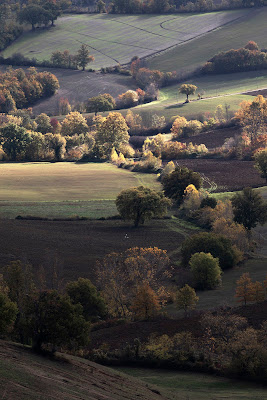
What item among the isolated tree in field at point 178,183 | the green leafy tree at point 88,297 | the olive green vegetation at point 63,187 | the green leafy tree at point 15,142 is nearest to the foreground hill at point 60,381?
the green leafy tree at point 88,297

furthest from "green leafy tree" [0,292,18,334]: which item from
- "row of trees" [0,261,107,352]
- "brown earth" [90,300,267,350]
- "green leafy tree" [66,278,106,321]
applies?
"green leafy tree" [66,278,106,321]

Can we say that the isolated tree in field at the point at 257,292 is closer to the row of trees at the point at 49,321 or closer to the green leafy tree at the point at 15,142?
the row of trees at the point at 49,321

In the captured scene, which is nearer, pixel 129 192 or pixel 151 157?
pixel 129 192

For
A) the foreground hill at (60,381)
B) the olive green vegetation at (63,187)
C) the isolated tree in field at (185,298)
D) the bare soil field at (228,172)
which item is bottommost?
the olive green vegetation at (63,187)

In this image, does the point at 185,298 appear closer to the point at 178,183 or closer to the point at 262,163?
the point at 178,183

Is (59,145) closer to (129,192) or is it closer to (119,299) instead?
(129,192)

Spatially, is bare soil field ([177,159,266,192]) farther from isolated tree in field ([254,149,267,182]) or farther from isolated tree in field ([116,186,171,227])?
isolated tree in field ([116,186,171,227])

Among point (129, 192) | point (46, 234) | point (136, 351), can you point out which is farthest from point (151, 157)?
point (136, 351)
